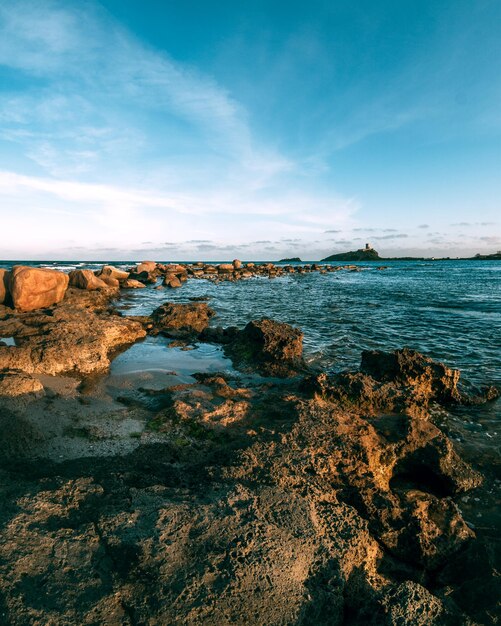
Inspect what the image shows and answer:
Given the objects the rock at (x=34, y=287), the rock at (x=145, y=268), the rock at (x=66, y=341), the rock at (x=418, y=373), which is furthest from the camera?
the rock at (x=145, y=268)

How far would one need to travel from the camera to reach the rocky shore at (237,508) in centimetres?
242

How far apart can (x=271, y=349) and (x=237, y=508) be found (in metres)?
6.77

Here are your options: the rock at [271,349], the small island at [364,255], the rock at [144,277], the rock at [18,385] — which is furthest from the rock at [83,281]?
the small island at [364,255]

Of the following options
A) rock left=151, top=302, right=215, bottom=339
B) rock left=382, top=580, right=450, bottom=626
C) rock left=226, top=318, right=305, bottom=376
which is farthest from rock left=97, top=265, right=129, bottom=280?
rock left=382, top=580, right=450, bottom=626

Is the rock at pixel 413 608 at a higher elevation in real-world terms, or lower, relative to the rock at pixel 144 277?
lower

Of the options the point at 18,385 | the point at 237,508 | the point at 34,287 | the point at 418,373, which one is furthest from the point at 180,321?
the point at 237,508

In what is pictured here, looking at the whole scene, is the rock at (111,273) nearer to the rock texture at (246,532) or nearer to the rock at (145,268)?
the rock at (145,268)

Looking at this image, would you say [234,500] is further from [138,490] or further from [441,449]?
[441,449]

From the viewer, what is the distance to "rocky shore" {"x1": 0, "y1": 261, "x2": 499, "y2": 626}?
242cm

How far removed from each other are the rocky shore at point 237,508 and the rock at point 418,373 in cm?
11

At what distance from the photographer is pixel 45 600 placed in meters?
2.23

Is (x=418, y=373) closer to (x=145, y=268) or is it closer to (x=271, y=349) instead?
(x=271, y=349)

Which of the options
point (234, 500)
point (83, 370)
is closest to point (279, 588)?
point (234, 500)

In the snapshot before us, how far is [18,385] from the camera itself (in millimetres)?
6004
